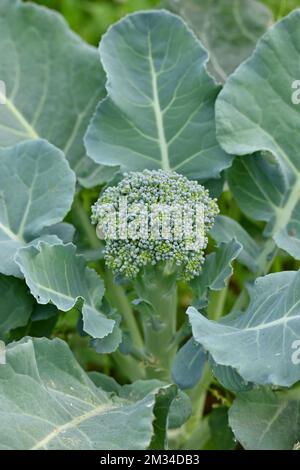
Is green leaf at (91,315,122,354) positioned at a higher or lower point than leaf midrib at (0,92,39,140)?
lower

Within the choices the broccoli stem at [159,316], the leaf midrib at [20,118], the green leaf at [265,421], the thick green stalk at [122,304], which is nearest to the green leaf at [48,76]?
the leaf midrib at [20,118]

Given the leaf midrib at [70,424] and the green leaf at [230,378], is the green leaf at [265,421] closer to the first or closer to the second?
the green leaf at [230,378]

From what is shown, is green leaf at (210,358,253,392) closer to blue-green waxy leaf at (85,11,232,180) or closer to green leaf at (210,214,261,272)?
green leaf at (210,214,261,272)

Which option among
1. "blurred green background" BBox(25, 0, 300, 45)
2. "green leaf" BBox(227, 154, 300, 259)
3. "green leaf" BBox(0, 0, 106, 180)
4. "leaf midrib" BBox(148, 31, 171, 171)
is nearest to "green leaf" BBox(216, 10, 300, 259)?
"green leaf" BBox(227, 154, 300, 259)

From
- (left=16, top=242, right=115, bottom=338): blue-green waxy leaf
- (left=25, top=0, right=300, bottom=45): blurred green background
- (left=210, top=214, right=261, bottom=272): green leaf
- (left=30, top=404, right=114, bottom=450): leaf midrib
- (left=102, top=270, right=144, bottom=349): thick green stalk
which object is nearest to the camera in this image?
(left=30, top=404, right=114, bottom=450): leaf midrib

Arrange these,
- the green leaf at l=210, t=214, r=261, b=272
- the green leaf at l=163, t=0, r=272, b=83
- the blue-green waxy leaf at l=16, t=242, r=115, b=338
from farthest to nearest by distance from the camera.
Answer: the green leaf at l=163, t=0, r=272, b=83, the green leaf at l=210, t=214, r=261, b=272, the blue-green waxy leaf at l=16, t=242, r=115, b=338

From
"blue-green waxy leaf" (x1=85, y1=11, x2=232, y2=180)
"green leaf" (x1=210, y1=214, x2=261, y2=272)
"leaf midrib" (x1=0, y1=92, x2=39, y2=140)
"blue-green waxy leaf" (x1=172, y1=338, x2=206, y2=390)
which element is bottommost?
"blue-green waxy leaf" (x1=172, y1=338, x2=206, y2=390)

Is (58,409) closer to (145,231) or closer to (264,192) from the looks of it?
(145,231)
